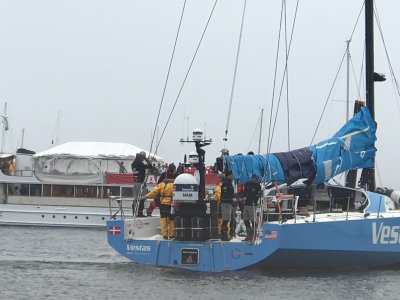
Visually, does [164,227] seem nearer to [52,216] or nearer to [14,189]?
[52,216]

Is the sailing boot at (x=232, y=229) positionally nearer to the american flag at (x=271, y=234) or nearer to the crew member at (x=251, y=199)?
the crew member at (x=251, y=199)

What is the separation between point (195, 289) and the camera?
18.7 m

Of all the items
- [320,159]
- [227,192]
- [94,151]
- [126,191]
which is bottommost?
[227,192]

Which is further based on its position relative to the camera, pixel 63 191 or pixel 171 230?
pixel 63 191

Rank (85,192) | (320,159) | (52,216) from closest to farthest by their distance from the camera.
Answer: (320,159) → (52,216) → (85,192)

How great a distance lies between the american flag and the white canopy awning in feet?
97.0

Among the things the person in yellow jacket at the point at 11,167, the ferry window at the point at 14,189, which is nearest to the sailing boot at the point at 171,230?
the ferry window at the point at 14,189

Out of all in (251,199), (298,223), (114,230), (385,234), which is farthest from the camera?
(114,230)

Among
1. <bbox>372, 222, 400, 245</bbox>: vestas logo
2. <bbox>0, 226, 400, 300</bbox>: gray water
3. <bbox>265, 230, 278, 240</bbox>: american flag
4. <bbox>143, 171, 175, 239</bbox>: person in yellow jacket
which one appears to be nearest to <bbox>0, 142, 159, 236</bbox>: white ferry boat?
<bbox>0, 226, 400, 300</bbox>: gray water

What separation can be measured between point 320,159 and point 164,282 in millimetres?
5774

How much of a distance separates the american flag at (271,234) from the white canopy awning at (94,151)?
97.0 feet

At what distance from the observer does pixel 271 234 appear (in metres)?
20.1

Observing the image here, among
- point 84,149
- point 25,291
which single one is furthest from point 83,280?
point 84,149

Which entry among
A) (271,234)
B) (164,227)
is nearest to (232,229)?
(164,227)
